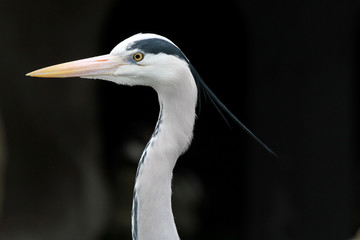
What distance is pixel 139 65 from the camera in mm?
1529

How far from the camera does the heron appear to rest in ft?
4.98

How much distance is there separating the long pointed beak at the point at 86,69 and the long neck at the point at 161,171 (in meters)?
0.11

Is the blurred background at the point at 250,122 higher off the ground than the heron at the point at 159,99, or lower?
lower

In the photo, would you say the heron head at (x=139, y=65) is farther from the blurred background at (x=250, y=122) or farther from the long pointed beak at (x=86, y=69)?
the blurred background at (x=250, y=122)

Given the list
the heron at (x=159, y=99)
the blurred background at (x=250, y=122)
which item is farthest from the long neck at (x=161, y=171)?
the blurred background at (x=250, y=122)

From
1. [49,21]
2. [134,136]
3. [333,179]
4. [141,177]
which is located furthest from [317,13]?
[141,177]

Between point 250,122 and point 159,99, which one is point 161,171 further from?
point 250,122

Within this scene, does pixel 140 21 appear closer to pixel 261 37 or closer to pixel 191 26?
pixel 191 26

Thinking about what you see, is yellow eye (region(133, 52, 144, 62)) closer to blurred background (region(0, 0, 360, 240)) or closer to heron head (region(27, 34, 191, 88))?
heron head (region(27, 34, 191, 88))

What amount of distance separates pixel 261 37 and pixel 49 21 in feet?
3.53

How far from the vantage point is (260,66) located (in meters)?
3.96

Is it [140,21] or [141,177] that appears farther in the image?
[140,21]

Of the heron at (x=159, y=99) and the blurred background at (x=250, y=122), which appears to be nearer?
the heron at (x=159, y=99)

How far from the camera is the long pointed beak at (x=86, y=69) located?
153 cm
